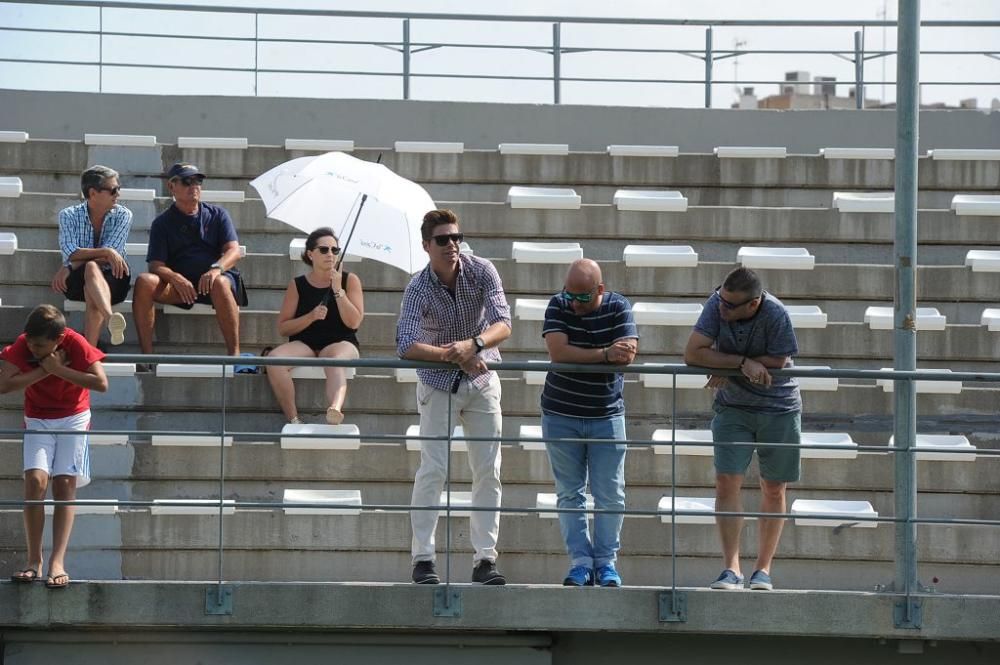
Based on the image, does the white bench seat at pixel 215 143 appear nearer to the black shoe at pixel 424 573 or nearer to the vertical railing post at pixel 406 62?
the vertical railing post at pixel 406 62

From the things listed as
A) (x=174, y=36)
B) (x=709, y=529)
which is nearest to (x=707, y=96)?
(x=174, y=36)

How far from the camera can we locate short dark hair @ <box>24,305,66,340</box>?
6.91 metres

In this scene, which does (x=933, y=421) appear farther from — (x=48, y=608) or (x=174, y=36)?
(x=174, y=36)

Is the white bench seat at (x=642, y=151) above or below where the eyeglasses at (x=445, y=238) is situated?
above

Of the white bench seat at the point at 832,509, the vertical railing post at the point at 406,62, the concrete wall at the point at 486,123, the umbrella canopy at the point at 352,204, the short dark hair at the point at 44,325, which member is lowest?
the white bench seat at the point at 832,509

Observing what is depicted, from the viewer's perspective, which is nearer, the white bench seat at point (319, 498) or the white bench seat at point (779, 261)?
the white bench seat at point (319, 498)

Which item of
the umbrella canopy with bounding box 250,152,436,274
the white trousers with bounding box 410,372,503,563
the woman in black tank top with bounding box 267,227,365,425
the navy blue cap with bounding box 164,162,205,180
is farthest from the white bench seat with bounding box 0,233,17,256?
the white trousers with bounding box 410,372,503,563

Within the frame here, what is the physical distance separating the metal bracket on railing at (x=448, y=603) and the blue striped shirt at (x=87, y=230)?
3.11m

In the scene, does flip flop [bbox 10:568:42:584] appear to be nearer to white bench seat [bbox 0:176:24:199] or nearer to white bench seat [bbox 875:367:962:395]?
white bench seat [bbox 0:176:24:199]

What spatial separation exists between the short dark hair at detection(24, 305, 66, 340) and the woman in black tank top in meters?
1.68

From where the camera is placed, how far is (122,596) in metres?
7.13

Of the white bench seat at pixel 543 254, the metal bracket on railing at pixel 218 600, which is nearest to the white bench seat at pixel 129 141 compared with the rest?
the white bench seat at pixel 543 254

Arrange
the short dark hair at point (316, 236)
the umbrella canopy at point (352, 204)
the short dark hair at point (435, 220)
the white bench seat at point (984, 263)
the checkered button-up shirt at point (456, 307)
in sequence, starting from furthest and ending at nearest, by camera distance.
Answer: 1. the white bench seat at point (984, 263)
2. the short dark hair at point (316, 236)
3. the umbrella canopy at point (352, 204)
4. the checkered button-up shirt at point (456, 307)
5. the short dark hair at point (435, 220)

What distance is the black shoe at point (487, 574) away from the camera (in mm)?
7223
